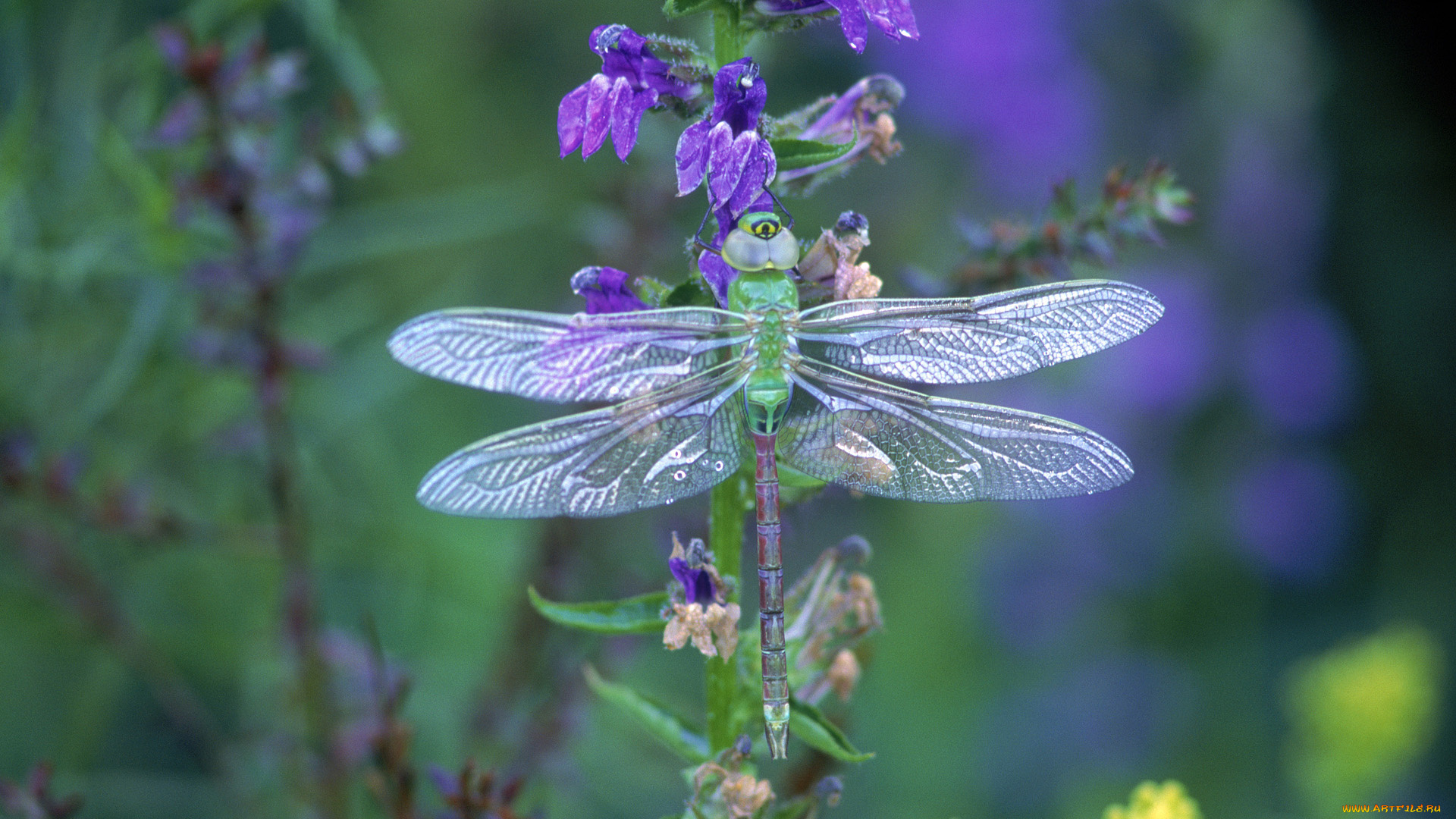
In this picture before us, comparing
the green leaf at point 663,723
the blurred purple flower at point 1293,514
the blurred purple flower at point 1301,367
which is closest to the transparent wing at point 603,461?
the green leaf at point 663,723

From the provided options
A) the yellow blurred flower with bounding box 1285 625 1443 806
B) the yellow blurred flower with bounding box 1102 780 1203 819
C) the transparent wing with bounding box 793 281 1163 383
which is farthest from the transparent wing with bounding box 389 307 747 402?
the yellow blurred flower with bounding box 1285 625 1443 806

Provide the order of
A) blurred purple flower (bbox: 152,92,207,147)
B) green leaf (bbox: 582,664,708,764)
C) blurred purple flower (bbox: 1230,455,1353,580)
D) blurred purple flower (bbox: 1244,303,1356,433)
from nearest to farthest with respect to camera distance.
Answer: green leaf (bbox: 582,664,708,764) → blurred purple flower (bbox: 152,92,207,147) → blurred purple flower (bbox: 1230,455,1353,580) → blurred purple flower (bbox: 1244,303,1356,433)

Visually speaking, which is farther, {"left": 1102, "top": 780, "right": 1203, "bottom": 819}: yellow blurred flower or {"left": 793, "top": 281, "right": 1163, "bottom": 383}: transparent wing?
{"left": 793, "top": 281, "right": 1163, "bottom": 383}: transparent wing

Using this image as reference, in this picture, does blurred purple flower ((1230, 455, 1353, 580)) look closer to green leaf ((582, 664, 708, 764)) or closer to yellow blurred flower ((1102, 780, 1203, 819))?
yellow blurred flower ((1102, 780, 1203, 819))

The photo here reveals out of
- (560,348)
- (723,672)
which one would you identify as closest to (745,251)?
(560,348)

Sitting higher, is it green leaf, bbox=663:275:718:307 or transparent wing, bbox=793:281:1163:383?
transparent wing, bbox=793:281:1163:383

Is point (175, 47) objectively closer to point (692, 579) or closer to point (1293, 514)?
point (692, 579)
